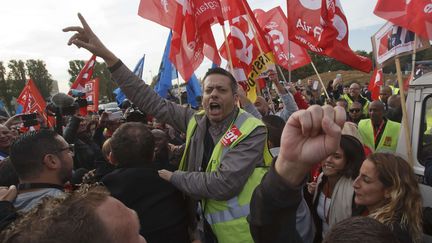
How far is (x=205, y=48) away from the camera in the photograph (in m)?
5.42

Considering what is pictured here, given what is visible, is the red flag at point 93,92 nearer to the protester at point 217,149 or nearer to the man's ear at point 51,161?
the protester at point 217,149

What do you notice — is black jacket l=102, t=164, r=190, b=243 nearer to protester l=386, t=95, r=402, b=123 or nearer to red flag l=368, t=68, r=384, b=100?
protester l=386, t=95, r=402, b=123

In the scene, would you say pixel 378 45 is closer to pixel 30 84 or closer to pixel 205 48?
pixel 205 48

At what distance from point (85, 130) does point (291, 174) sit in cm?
414

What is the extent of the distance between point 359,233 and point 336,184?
1.31 meters

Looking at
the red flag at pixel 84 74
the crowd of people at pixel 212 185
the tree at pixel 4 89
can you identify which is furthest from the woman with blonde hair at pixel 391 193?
the tree at pixel 4 89

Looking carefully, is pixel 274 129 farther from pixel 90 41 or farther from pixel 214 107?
pixel 90 41

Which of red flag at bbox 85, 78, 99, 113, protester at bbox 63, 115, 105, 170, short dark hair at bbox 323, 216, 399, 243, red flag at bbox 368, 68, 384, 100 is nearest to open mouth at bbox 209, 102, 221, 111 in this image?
short dark hair at bbox 323, 216, 399, 243

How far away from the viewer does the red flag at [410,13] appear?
11.6ft

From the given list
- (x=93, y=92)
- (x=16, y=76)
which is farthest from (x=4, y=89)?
(x=93, y=92)

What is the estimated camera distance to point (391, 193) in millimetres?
2137

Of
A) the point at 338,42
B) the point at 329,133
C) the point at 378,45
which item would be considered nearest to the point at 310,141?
the point at 329,133

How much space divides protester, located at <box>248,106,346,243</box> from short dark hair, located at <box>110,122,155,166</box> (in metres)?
1.36

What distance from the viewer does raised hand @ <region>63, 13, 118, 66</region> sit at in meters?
2.66
